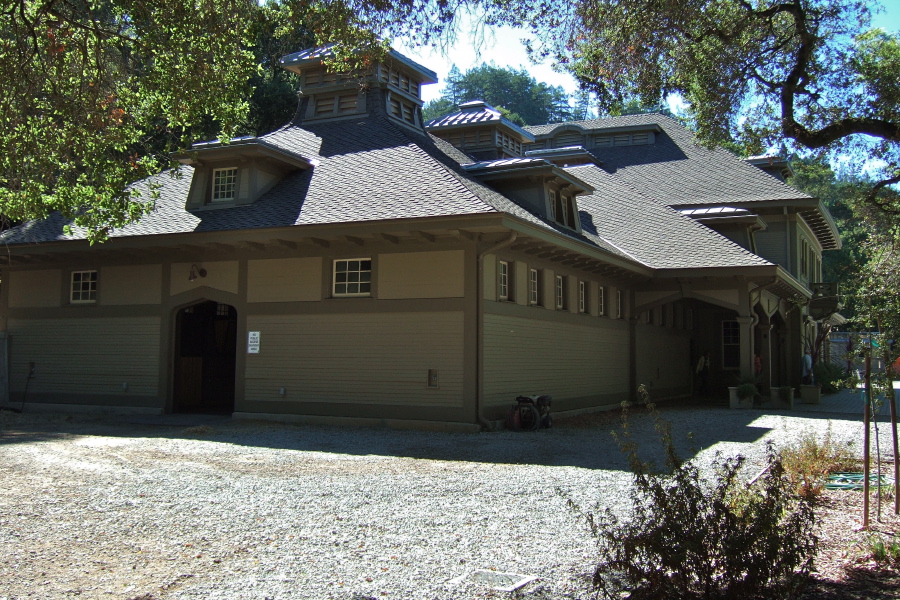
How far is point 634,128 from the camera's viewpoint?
3139 centimetres

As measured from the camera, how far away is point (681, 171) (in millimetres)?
28766

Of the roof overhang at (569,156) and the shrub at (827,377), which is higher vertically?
the roof overhang at (569,156)

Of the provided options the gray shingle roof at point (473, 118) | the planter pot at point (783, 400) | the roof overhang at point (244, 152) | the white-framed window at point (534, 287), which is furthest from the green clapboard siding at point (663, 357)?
the roof overhang at point (244, 152)

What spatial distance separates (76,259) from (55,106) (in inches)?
339

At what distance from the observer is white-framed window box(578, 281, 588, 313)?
19.5m

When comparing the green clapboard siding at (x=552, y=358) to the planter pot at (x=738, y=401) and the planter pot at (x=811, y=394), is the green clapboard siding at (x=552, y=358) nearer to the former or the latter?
the planter pot at (x=738, y=401)

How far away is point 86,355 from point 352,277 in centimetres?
679

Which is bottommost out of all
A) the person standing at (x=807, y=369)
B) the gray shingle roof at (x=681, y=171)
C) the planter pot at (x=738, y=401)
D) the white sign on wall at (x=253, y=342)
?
the planter pot at (x=738, y=401)

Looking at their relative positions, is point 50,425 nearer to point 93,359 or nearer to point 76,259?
point 93,359

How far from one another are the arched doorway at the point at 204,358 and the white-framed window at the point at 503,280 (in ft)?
23.4

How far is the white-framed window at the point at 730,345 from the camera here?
2758cm

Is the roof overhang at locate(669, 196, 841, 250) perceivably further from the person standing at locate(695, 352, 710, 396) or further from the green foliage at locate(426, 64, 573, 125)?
the green foliage at locate(426, 64, 573, 125)

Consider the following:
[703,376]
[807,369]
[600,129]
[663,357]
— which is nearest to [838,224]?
[600,129]

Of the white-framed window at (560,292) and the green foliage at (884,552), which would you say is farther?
the white-framed window at (560,292)
